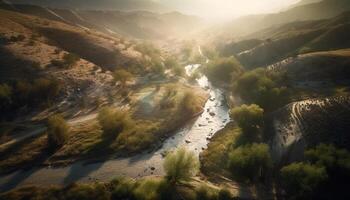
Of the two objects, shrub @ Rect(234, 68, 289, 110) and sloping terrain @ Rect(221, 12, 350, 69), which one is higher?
sloping terrain @ Rect(221, 12, 350, 69)

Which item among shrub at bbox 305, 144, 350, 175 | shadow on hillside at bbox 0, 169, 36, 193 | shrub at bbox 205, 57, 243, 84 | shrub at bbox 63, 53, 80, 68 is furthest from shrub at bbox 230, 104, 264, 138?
shrub at bbox 63, 53, 80, 68

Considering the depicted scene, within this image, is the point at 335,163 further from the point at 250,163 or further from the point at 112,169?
the point at 112,169

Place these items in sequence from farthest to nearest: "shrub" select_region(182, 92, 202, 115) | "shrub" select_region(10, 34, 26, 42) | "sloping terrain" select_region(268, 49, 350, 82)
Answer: "shrub" select_region(10, 34, 26, 42), "sloping terrain" select_region(268, 49, 350, 82), "shrub" select_region(182, 92, 202, 115)

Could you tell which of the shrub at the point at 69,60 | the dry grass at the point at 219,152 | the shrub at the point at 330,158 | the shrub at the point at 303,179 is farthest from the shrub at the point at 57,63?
the shrub at the point at 330,158

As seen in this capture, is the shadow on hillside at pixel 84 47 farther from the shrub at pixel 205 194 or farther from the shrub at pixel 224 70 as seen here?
the shrub at pixel 205 194

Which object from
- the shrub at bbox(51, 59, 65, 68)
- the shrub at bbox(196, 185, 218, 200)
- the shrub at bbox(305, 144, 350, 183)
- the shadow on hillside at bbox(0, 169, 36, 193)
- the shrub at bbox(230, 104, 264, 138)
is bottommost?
the shadow on hillside at bbox(0, 169, 36, 193)

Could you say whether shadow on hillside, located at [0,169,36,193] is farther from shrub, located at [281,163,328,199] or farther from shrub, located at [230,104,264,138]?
shrub, located at [281,163,328,199]
